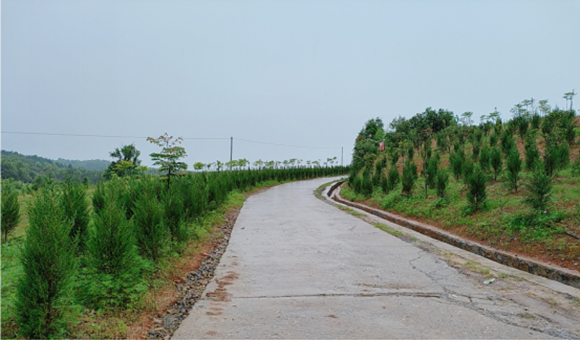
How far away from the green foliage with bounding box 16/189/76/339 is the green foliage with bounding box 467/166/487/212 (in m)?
7.68

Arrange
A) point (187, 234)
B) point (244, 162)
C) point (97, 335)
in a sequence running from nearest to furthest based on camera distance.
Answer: point (97, 335) → point (187, 234) → point (244, 162)

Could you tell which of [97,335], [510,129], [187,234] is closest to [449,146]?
[510,129]

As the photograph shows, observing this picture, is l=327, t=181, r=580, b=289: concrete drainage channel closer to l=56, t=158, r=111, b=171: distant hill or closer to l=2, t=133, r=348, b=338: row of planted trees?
l=2, t=133, r=348, b=338: row of planted trees

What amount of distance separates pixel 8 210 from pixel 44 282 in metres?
5.03

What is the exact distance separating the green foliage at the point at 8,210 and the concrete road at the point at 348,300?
4.04 metres

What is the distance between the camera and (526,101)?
18.3m

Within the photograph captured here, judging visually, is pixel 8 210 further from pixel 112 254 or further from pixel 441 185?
pixel 441 185

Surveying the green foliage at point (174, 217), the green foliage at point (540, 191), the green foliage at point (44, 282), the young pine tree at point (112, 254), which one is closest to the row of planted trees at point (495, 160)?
the green foliage at point (540, 191)

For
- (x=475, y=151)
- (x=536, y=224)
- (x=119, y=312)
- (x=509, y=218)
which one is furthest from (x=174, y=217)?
(x=475, y=151)

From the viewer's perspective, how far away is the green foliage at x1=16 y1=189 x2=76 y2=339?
112 inches

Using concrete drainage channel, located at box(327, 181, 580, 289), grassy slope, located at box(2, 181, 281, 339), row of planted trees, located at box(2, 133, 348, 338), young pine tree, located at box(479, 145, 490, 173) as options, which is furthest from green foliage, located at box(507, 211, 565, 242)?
row of planted trees, located at box(2, 133, 348, 338)

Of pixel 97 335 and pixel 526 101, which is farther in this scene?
pixel 526 101

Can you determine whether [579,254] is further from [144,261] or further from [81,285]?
[81,285]

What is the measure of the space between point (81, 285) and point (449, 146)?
1947 cm
